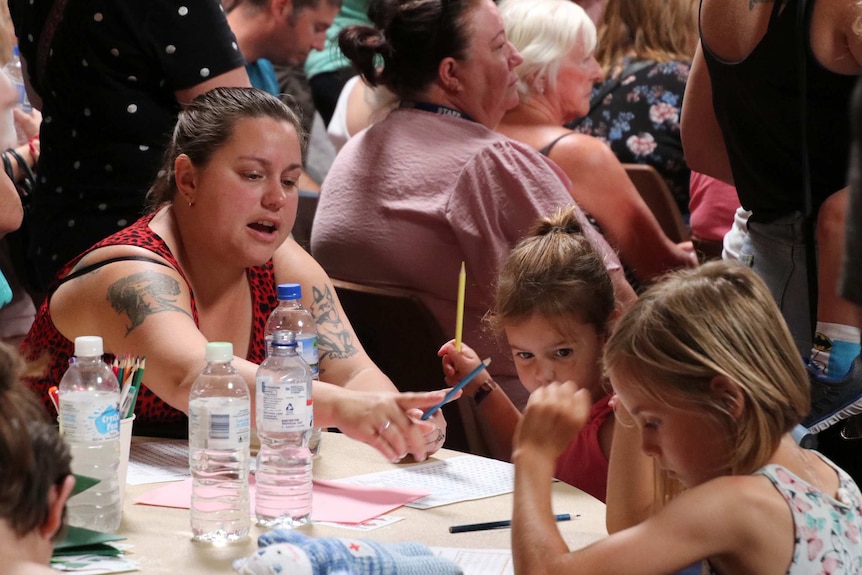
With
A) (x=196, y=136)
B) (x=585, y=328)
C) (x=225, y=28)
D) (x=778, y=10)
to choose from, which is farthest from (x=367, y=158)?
(x=778, y=10)

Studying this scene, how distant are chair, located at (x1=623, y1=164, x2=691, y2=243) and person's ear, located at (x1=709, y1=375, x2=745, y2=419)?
2.34m

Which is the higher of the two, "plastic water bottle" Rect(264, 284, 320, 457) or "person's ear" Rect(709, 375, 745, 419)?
"person's ear" Rect(709, 375, 745, 419)

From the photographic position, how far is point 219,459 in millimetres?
1629

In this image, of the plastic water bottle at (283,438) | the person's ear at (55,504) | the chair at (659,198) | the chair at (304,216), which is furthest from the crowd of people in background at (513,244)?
the chair at (304,216)

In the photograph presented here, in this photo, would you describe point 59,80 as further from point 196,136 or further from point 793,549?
point 793,549

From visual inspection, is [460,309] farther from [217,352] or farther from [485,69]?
[485,69]

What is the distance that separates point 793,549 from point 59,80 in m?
1.94

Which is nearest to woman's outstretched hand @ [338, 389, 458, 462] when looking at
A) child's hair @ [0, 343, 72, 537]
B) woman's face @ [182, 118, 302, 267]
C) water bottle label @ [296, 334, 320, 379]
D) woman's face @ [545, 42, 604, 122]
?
water bottle label @ [296, 334, 320, 379]

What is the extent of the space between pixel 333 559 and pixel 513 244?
1.60 m

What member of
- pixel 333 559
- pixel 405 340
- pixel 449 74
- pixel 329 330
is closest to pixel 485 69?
pixel 449 74

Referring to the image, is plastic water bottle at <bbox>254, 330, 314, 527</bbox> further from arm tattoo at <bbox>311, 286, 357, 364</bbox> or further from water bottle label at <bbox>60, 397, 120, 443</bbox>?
arm tattoo at <bbox>311, 286, 357, 364</bbox>

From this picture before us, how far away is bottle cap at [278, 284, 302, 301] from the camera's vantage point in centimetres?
205

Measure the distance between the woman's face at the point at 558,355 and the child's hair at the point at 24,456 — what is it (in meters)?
1.11

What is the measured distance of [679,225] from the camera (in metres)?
3.77
